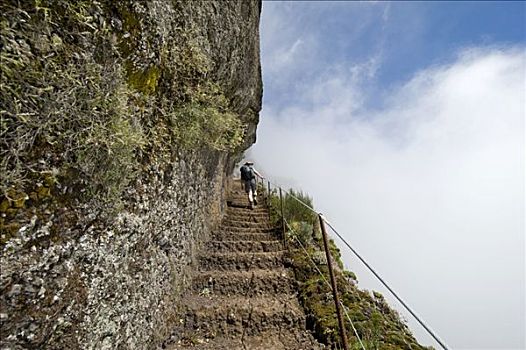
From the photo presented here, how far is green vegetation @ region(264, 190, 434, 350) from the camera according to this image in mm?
4000

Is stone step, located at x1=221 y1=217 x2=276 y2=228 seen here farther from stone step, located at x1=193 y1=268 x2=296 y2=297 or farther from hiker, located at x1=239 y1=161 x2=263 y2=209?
stone step, located at x1=193 y1=268 x2=296 y2=297

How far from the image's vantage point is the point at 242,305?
191 inches

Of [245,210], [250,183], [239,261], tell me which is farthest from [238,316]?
[250,183]

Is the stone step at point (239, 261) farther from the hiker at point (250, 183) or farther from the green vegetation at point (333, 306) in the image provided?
the hiker at point (250, 183)

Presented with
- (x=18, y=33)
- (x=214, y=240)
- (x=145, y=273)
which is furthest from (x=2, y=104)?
(x=214, y=240)

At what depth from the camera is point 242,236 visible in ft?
24.1

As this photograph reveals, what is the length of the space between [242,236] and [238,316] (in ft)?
9.19

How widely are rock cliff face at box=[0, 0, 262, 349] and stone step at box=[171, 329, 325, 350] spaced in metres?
0.34

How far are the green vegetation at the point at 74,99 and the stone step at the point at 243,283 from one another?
248 centimetres

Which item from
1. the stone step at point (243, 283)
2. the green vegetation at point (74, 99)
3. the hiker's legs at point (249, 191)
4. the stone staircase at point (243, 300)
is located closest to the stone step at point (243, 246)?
the stone staircase at point (243, 300)

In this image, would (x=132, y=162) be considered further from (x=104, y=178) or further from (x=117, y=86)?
(x=117, y=86)

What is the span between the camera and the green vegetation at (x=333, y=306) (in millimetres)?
4000

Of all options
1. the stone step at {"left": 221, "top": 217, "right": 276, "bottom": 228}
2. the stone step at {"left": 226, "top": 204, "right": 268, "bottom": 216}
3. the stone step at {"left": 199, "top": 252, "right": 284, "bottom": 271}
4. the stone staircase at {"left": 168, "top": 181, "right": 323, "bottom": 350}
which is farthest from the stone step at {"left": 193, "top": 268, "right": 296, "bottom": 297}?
the stone step at {"left": 226, "top": 204, "right": 268, "bottom": 216}

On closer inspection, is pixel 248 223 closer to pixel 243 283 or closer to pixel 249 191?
pixel 249 191
